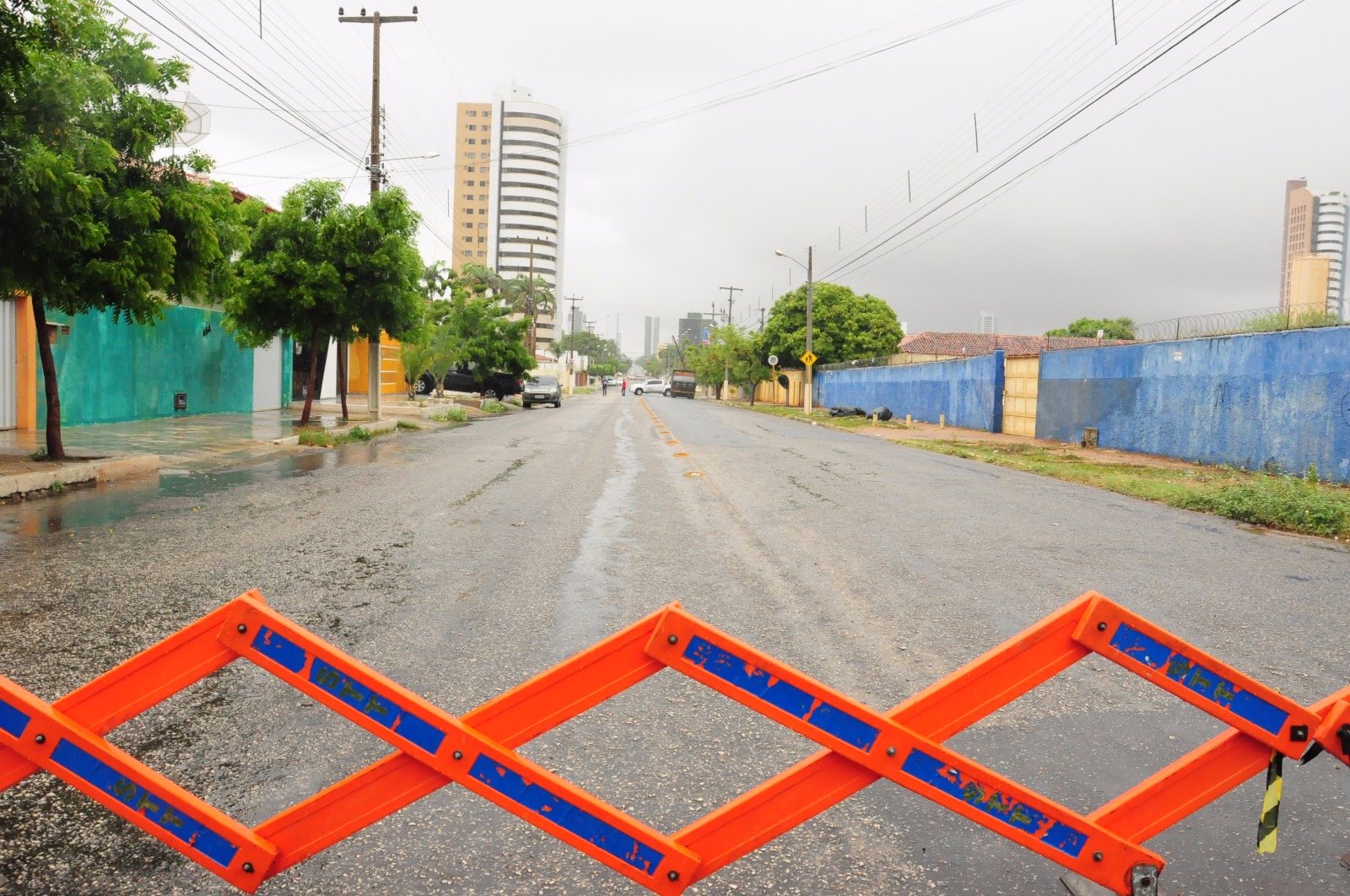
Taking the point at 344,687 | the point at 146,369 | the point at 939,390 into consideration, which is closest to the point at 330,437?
the point at 146,369

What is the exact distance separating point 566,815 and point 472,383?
4346 cm

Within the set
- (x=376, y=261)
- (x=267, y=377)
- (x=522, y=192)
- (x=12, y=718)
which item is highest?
(x=522, y=192)

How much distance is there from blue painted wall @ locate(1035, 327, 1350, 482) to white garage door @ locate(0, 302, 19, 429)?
71.3 ft

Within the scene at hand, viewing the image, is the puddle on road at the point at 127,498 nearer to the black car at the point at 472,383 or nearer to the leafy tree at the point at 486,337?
the leafy tree at the point at 486,337

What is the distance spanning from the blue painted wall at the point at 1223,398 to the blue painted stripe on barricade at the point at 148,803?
Result: 17556mm

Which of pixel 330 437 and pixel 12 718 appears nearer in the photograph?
pixel 12 718

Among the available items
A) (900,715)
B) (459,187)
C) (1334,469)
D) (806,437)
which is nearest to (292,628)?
(900,715)

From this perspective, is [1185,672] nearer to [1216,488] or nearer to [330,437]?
[1216,488]

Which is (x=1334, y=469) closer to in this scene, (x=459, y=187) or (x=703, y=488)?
(x=703, y=488)

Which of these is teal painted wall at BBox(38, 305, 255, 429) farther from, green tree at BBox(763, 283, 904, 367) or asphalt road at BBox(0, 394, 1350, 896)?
green tree at BBox(763, 283, 904, 367)

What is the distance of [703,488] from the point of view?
39.8ft

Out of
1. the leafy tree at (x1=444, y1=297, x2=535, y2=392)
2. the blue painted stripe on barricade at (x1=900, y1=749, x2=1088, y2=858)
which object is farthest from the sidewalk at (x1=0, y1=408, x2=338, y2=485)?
the leafy tree at (x1=444, y1=297, x2=535, y2=392)

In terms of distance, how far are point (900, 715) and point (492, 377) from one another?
1705 inches

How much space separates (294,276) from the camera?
63.7ft
